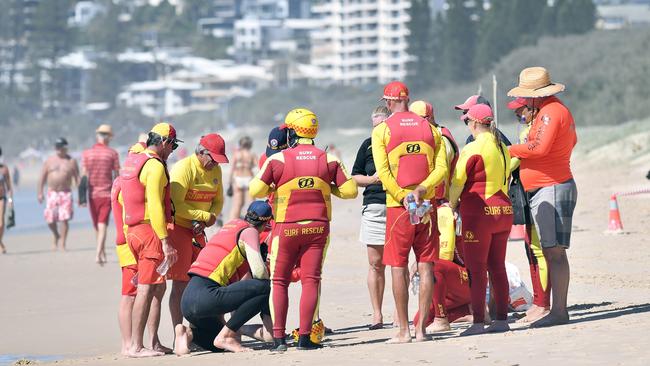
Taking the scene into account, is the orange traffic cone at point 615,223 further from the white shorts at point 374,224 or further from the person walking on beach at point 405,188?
the person walking on beach at point 405,188

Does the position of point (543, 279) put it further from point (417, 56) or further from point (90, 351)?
point (417, 56)

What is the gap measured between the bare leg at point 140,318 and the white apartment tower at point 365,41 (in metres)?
136

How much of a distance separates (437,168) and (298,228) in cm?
95

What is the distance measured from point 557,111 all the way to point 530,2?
8818 centimetres

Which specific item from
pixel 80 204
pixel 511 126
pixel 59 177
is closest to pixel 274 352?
pixel 80 204

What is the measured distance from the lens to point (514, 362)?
8.11m

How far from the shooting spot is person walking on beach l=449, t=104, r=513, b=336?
956 centimetres

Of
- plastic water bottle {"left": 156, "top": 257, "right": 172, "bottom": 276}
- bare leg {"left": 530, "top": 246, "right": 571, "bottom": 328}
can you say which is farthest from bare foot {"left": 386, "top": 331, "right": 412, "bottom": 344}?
plastic water bottle {"left": 156, "top": 257, "right": 172, "bottom": 276}

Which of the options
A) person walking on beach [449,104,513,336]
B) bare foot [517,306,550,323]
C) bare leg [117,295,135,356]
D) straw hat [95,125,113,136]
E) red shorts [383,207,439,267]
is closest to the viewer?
red shorts [383,207,439,267]

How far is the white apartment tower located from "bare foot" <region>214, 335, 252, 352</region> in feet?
447

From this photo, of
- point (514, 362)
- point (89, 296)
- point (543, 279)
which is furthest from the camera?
point (89, 296)

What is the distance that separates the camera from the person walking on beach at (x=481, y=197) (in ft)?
31.4

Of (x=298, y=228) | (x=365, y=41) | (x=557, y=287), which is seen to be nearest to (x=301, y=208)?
(x=298, y=228)

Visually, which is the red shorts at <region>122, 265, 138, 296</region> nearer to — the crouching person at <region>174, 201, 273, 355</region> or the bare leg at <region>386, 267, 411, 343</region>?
the crouching person at <region>174, 201, 273, 355</region>
